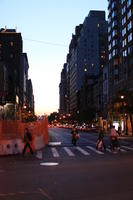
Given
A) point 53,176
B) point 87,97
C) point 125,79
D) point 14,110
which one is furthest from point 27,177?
point 87,97

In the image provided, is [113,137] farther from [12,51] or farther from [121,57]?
[12,51]

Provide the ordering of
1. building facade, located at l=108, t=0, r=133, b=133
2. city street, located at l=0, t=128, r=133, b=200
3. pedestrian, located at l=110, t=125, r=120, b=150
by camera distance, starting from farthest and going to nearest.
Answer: building facade, located at l=108, t=0, r=133, b=133, pedestrian, located at l=110, t=125, r=120, b=150, city street, located at l=0, t=128, r=133, b=200

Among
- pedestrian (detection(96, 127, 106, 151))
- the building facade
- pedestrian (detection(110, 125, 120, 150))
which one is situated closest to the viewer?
pedestrian (detection(110, 125, 120, 150))

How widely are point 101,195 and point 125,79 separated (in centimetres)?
9268

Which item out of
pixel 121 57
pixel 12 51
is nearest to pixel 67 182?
pixel 121 57

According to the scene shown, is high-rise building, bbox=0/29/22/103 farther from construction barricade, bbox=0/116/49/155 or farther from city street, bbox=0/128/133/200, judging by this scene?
city street, bbox=0/128/133/200

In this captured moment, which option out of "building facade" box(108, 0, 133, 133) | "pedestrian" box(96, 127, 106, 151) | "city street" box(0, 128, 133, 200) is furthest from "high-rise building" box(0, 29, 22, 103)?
"city street" box(0, 128, 133, 200)

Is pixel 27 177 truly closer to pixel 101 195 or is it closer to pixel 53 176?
pixel 53 176

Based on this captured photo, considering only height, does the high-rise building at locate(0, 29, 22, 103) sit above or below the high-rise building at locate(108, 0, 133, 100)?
above

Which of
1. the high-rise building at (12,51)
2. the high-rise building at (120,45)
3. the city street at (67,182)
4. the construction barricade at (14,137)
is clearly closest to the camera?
the city street at (67,182)

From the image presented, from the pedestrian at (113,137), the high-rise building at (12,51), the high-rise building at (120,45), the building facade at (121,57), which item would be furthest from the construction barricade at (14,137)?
the high-rise building at (12,51)

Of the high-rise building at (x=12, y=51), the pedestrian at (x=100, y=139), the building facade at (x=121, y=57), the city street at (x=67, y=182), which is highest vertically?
the high-rise building at (x=12, y=51)

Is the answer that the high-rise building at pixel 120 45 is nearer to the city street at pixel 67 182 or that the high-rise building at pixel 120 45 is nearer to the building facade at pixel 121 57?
the building facade at pixel 121 57

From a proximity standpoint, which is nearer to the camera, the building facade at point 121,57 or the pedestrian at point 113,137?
the pedestrian at point 113,137
